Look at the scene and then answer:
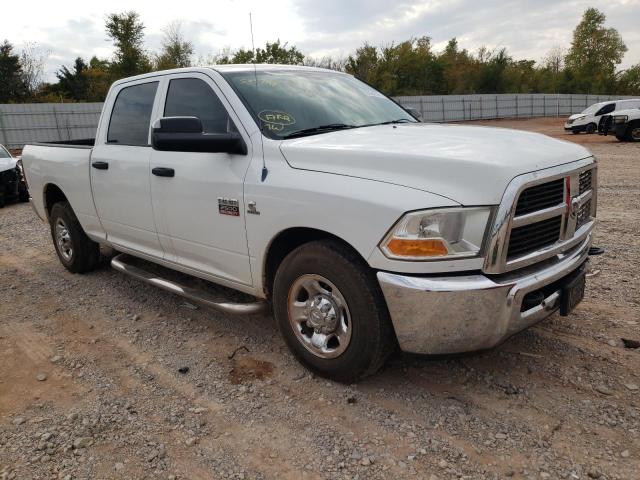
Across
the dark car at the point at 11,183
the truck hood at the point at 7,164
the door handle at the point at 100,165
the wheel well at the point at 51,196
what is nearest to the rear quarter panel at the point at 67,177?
the wheel well at the point at 51,196

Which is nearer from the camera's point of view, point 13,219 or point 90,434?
point 90,434

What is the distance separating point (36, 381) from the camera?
11.2ft

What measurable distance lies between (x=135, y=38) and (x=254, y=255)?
42288 millimetres

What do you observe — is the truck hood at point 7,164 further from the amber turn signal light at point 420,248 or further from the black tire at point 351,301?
the amber turn signal light at point 420,248

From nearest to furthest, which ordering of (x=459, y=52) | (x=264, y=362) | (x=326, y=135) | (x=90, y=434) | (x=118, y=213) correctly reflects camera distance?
(x=90, y=434) → (x=326, y=135) → (x=264, y=362) → (x=118, y=213) → (x=459, y=52)

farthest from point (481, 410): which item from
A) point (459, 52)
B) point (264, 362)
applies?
point (459, 52)

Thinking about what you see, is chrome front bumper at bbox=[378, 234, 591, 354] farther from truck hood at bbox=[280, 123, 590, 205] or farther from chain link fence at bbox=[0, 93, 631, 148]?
chain link fence at bbox=[0, 93, 631, 148]

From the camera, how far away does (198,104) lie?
379 cm

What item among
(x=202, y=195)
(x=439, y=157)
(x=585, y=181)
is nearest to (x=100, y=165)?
(x=202, y=195)

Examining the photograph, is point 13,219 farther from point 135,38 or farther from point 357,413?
point 135,38

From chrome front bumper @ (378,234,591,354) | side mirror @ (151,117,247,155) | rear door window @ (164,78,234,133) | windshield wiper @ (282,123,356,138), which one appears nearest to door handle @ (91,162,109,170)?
rear door window @ (164,78,234,133)

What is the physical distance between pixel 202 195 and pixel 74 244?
2645 mm

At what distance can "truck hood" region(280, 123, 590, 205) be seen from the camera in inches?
98.6

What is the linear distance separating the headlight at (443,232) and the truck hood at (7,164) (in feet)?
38.1
